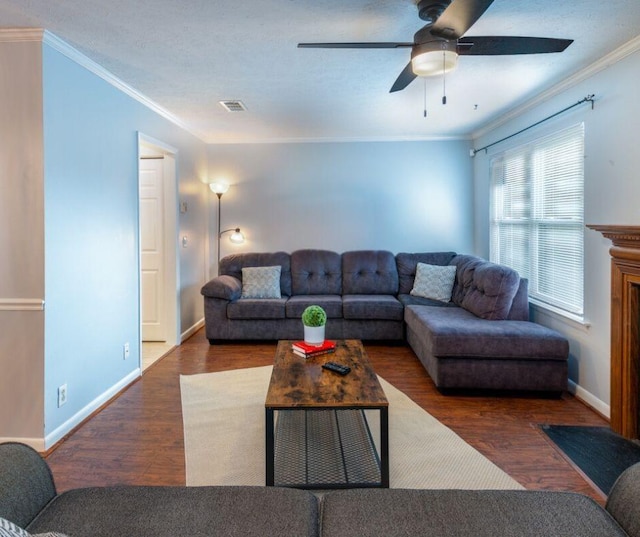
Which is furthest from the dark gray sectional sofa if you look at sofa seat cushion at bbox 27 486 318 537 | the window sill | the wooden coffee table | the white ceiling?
sofa seat cushion at bbox 27 486 318 537

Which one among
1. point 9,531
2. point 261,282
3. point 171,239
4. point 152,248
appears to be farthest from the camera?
point 261,282

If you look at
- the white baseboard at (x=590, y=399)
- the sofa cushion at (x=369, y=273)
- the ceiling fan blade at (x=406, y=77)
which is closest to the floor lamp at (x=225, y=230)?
the sofa cushion at (x=369, y=273)

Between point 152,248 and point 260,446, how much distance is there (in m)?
3.01

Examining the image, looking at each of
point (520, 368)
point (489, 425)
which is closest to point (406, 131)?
point (520, 368)

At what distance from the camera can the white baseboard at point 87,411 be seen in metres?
2.45

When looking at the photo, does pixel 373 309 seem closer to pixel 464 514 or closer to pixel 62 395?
pixel 62 395

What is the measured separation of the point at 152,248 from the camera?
4578mm

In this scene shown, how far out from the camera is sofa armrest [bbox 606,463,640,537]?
1030 millimetres

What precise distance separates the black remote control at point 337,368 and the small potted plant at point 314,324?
1.12 feet

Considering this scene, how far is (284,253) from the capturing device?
208 inches

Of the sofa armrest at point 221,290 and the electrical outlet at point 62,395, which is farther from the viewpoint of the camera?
the sofa armrest at point 221,290

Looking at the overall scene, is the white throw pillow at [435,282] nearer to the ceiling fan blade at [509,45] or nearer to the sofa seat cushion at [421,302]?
the sofa seat cushion at [421,302]

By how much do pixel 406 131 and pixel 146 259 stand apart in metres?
3.55

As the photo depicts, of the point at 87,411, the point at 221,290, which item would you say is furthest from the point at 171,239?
the point at 87,411
